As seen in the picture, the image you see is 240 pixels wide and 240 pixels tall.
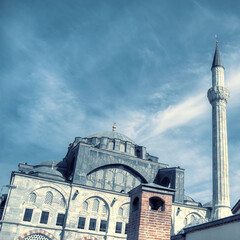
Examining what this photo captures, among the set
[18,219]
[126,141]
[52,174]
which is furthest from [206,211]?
[18,219]

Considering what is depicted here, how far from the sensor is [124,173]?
25766mm

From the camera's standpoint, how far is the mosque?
1975 cm

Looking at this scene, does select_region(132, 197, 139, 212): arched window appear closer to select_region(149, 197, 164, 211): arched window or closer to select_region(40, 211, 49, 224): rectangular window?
select_region(149, 197, 164, 211): arched window

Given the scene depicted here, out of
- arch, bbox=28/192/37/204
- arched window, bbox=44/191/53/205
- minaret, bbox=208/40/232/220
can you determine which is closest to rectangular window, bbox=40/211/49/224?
arched window, bbox=44/191/53/205

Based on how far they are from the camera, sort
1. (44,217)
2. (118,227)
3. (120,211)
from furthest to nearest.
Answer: (120,211) → (118,227) → (44,217)

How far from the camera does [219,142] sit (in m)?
21.7

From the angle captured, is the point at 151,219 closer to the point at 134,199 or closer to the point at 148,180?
the point at 134,199

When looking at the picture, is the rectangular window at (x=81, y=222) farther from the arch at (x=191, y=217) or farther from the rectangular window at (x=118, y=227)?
the arch at (x=191, y=217)

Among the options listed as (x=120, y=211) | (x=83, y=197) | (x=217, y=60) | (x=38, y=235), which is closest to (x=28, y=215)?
(x=38, y=235)

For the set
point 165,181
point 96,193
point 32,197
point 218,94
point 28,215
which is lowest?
point 28,215

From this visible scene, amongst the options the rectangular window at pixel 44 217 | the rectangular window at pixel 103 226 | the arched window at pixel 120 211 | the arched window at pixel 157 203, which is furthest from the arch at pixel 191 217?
the arched window at pixel 157 203

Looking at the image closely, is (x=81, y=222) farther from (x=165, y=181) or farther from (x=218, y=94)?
(x=218, y=94)

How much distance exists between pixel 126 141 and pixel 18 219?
1383cm

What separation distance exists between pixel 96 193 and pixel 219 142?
10381mm
